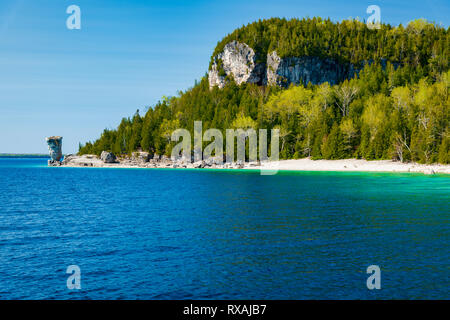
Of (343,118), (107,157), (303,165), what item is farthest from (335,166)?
(107,157)

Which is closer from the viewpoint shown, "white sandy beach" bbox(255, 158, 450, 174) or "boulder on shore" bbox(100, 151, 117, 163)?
"white sandy beach" bbox(255, 158, 450, 174)

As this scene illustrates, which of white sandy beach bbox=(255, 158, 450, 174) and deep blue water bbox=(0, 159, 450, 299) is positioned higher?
white sandy beach bbox=(255, 158, 450, 174)

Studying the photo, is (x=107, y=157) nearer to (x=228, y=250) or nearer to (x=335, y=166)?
(x=335, y=166)

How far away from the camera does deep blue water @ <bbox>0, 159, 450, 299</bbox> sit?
17.9 metres

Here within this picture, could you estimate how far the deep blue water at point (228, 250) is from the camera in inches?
704

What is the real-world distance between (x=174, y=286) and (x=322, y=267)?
25.9 ft

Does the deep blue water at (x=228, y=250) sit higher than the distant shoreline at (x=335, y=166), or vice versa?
the distant shoreline at (x=335, y=166)

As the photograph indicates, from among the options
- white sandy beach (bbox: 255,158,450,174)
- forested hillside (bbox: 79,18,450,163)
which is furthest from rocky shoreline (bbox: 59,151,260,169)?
white sandy beach (bbox: 255,158,450,174)

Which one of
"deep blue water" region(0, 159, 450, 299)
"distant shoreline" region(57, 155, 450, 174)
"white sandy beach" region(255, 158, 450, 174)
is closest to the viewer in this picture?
"deep blue water" region(0, 159, 450, 299)

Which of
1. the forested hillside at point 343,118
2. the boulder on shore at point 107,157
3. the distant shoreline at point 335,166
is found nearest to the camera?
the distant shoreline at point 335,166

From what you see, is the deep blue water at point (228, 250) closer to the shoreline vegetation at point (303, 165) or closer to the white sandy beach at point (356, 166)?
the white sandy beach at point (356, 166)

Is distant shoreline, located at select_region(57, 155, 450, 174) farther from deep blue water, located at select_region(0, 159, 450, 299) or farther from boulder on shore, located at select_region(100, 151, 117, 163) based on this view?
deep blue water, located at select_region(0, 159, 450, 299)

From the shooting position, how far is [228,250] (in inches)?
978

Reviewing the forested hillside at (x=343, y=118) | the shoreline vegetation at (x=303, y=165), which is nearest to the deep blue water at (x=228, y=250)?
the shoreline vegetation at (x=303, y=165)
